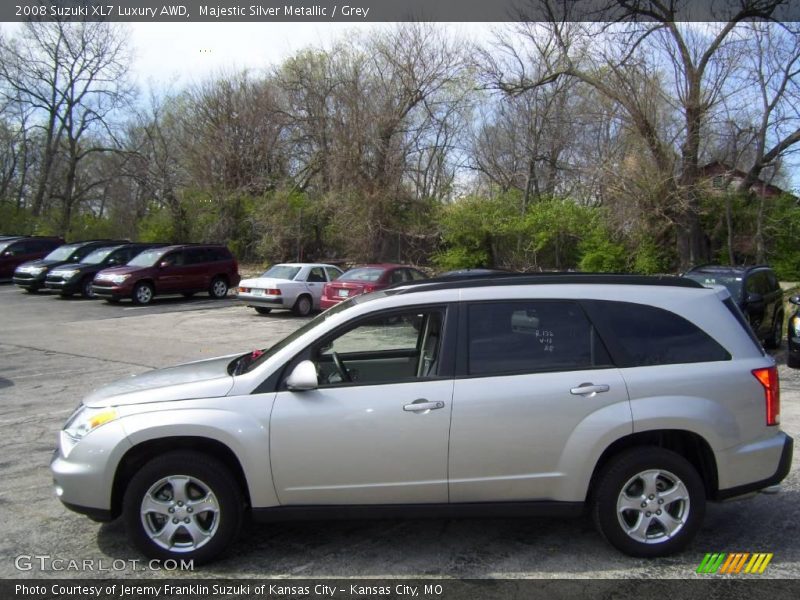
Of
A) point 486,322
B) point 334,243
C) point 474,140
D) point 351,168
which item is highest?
point 474,140

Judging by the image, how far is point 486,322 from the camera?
4137mm

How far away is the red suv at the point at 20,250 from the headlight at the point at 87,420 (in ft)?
89.4

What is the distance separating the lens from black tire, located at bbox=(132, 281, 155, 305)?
20.5 m

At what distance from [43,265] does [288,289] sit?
1113 centimetres

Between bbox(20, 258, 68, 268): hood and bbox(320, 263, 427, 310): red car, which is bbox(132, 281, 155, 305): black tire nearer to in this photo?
bbox(20, 258, 68, 268): hood

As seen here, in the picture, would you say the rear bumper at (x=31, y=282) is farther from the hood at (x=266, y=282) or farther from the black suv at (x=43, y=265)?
the hood at (x=266, y=282)

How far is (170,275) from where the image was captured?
21516mm

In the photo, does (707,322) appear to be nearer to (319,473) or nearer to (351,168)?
(319,473)

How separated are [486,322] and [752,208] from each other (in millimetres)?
20562

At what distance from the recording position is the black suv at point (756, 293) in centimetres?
1163

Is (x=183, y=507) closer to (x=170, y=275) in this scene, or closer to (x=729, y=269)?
(x=729, y=269)

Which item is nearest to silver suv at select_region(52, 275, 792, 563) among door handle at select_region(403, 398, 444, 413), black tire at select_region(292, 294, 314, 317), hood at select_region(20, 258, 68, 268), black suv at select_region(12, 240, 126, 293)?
door handle at select_region(403, 398, 444, 413)

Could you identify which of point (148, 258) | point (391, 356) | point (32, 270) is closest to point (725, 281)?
point (391, 356)

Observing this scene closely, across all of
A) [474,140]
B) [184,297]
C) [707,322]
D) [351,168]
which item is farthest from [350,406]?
[474,140]
